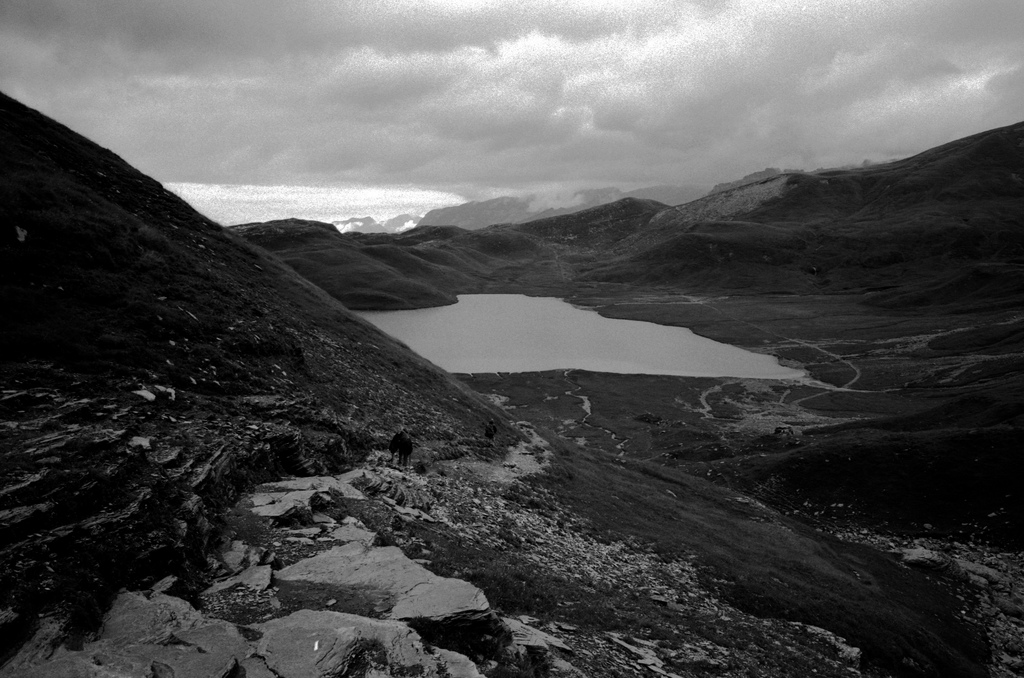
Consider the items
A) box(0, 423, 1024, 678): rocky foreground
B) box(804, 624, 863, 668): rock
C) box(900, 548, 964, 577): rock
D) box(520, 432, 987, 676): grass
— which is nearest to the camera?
box(0, 423, 1024, 678): rocky foreground

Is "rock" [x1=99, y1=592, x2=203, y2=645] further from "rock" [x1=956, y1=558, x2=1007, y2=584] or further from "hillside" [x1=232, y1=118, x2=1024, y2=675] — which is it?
"rock" [x1=956, y1=558, x2=1007, y2=584]

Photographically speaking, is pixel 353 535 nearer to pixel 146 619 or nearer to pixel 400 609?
pixel 400 609

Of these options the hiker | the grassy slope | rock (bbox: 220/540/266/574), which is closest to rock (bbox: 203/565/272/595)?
rock (bbox: 220/540/266/574)

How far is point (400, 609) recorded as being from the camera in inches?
504

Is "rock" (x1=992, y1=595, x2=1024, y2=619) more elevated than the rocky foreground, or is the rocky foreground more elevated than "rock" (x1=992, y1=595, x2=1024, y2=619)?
the rocky foreground

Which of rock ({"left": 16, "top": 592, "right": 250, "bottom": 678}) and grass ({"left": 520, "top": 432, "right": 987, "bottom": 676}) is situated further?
grass ({"left": 520, "top": 432, "right": 987, "bottom": 676})

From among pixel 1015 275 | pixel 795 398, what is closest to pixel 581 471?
pixel 795 398

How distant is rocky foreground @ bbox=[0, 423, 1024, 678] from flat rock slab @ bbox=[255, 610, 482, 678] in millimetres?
27

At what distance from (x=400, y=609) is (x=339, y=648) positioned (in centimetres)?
217

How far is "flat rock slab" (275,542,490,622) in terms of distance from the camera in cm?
1290

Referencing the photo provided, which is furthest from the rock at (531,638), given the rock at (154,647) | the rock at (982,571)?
the rock at (982,571)

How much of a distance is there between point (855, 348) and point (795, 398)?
141 ft

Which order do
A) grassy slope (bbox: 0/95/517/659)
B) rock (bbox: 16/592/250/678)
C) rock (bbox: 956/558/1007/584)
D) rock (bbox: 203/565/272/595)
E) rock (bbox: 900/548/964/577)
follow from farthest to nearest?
rock (bbox: 900/548/964/577) < rock (bbox: 956/558/1007/584) < rock (bbox: 203/565/272/595) < grassy slope (bbox: 0/95/517/659) < rock (bbox: 16/592/250/678)

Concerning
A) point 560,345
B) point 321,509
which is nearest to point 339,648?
point 321,509
